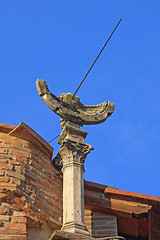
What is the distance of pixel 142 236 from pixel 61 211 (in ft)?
6.51

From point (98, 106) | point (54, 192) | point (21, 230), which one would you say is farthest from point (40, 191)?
point (98, 106)

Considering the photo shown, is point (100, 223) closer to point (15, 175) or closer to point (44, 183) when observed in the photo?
point (44, 183)

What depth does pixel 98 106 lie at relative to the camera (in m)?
11.1

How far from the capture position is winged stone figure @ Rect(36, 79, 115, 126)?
10484mm

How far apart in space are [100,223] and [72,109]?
→ 2084mm

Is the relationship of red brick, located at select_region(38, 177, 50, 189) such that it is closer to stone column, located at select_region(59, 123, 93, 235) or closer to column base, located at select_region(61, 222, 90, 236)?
stone column, located at select_region(59, 123, 93, 235)

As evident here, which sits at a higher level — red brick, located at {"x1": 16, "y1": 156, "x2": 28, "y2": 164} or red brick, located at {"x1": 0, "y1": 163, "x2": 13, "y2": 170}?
red brick, located at {"x1": 16, "y1": 156, "x2": 28, "y2": 164}

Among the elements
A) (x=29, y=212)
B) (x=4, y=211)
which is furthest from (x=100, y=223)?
(x=4, y=211)

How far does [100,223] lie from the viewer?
1109cm

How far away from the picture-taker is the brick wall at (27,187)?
923 cm

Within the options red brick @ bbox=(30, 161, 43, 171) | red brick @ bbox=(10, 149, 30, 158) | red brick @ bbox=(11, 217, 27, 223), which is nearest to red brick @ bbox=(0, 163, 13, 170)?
red brick @ bbox=(10, 149, 30, 158)

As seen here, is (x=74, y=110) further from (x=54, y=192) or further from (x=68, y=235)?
(x=68, y=235)

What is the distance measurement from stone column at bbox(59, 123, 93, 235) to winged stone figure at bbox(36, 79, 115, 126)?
19cm

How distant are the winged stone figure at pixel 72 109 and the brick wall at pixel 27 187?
0.57 m
